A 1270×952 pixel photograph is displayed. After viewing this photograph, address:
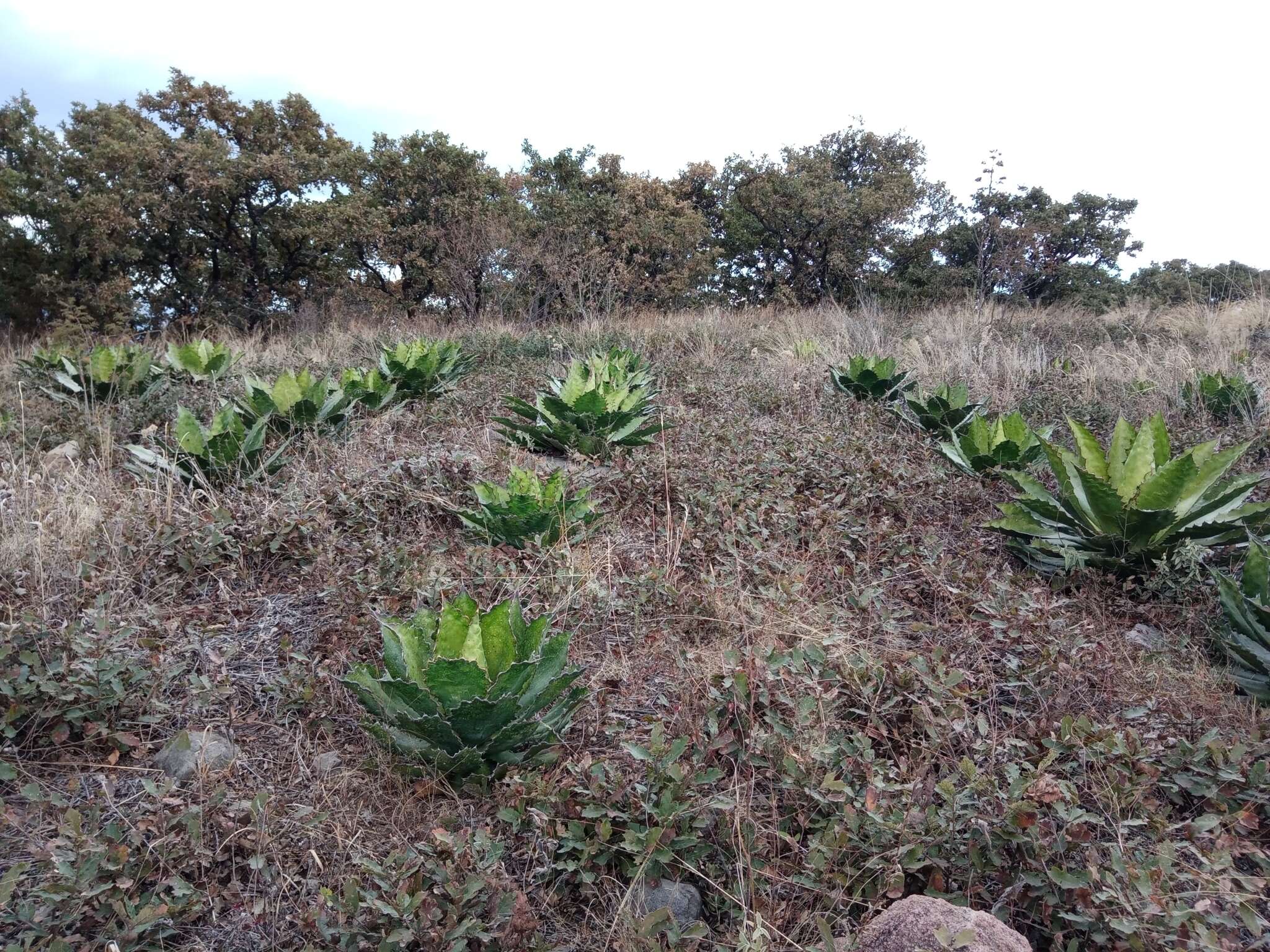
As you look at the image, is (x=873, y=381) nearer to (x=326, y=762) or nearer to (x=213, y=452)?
(x=213, y=452)

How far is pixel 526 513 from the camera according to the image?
2963 millimetres

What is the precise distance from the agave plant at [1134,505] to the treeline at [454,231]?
8660 mm

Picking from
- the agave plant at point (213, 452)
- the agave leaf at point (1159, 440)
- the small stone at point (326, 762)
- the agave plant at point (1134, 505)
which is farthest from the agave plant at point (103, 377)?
the agave leaf at point (1159, 440)

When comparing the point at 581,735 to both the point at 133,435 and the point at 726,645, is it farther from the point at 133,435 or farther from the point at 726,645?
the point at 133,435

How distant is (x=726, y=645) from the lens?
2357mm

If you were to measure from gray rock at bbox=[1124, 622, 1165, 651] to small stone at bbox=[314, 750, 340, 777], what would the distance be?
2510 mm

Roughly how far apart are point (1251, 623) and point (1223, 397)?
3.52 m

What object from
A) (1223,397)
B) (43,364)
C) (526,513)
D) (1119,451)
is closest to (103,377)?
(43,364)

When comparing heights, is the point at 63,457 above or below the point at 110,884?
above

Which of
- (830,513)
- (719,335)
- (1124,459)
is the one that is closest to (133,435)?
(830,513)

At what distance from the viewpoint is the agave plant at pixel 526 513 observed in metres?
2.96

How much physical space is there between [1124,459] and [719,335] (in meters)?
6.46

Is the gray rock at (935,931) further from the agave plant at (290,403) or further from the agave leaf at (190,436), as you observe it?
the agave plant at (290,403)

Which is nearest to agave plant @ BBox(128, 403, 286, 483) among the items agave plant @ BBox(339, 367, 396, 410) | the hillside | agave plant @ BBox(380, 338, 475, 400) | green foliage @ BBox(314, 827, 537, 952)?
the hillside
